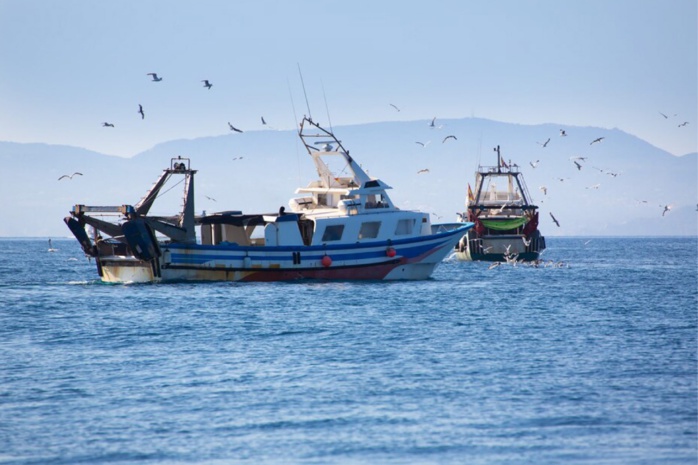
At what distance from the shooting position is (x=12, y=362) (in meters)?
28.9

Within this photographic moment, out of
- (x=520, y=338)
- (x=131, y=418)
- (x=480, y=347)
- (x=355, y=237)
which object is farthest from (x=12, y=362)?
(x=355, y=237)

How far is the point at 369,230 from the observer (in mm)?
50531

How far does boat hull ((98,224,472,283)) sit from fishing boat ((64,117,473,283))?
0.16ft

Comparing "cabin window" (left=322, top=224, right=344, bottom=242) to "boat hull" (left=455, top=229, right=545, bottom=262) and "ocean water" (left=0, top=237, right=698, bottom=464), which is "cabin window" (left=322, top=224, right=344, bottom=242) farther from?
"boat hull" (left=455, top=229, right=545, bottom=262)

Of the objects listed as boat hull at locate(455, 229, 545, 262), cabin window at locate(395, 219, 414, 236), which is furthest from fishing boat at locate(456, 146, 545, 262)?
cabin window at locate(395, 219, 414, 236)

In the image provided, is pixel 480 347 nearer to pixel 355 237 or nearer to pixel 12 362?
pixel 12 362

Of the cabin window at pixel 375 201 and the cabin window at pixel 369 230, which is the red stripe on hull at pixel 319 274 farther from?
the cabin window at pixel 375 201

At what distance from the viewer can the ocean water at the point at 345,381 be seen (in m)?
18.8

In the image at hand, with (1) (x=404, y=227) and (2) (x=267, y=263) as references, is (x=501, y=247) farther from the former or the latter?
(2) (x=267, y=263)

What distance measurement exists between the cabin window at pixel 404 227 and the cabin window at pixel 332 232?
3.30 m

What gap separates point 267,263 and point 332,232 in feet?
11.8

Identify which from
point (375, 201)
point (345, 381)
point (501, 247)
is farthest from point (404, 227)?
point (501, 247)

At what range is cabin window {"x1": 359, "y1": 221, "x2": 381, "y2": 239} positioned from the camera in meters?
50.3

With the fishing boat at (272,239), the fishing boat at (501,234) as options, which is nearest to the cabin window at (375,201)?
the fishing boat at (272,239)
